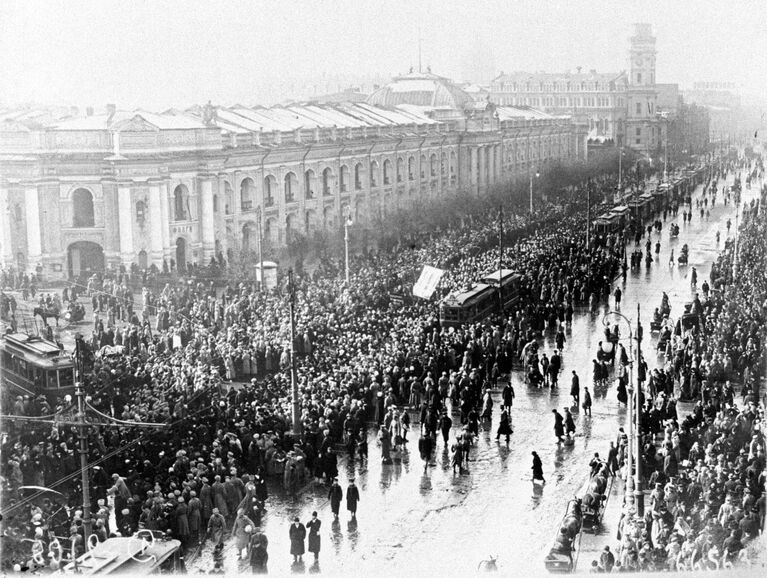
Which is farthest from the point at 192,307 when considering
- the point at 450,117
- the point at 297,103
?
the point at 450,117

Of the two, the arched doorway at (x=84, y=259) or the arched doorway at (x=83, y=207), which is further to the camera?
the arched doorway at (x=83, y=207)

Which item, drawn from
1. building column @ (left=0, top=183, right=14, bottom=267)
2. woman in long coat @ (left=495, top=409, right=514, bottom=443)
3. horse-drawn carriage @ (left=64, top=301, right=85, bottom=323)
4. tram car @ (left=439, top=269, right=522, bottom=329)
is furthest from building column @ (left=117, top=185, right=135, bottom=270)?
woman in long coat @ (left=495, top=409, right=514, bottom=443)

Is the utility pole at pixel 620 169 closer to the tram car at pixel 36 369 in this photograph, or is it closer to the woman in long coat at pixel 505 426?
the woman in long coat at pixel 505 426

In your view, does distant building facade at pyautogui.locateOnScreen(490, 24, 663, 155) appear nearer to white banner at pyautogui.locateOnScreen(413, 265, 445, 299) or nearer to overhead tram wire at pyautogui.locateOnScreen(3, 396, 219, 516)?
white banner at pyautogui.locateOnScreen(413, 265, 445, 299)

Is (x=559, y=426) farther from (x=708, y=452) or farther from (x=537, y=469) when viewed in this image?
(x=708, y=452)

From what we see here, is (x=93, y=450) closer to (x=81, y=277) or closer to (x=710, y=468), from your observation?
(x=710, y=468)

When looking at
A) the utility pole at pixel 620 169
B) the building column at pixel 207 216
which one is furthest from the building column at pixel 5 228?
the utility pole at pixel 620 169

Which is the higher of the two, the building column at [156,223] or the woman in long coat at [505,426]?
the building column at [156,223]
